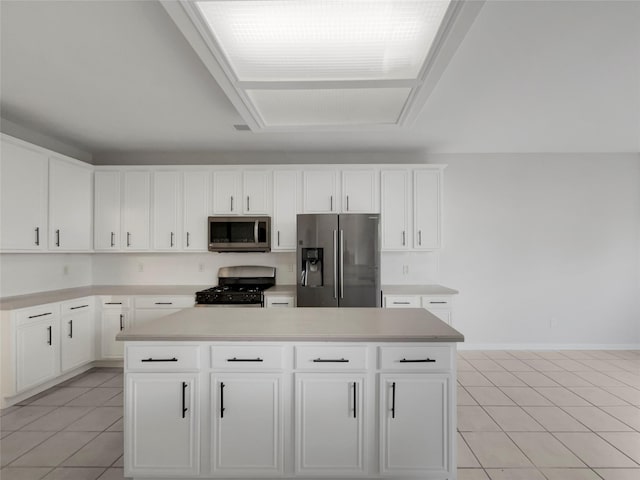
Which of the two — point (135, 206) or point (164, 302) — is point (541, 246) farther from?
point (135, 206)

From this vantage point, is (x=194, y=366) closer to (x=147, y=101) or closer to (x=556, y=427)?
(x=147, y=101)

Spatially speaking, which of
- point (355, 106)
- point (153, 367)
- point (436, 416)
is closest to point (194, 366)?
point (153, 367)

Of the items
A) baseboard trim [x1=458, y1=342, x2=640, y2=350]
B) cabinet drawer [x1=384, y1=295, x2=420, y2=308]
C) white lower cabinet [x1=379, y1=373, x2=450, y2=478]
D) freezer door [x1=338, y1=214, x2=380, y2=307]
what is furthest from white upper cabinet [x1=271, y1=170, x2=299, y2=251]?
baseboard trim [x1=458, y1=342, x2=640, y2=350]

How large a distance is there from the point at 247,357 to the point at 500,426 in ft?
7.15

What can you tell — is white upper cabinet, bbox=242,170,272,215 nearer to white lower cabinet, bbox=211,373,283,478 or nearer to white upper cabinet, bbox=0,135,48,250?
white upper cabinet, bbox=0,135,48,250

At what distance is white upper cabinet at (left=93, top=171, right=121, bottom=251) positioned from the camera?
4234mm

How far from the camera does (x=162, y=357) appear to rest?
1896mm

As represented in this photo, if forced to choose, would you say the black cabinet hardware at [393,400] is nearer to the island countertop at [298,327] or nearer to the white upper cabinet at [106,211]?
the island countertop at [298,327]

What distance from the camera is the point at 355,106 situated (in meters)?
2.28

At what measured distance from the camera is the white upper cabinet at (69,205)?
11.8 ft

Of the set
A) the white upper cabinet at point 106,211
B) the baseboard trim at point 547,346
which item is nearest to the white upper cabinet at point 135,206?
the white upper cabinet at point 106,211

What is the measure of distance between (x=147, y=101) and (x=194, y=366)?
2338 mm

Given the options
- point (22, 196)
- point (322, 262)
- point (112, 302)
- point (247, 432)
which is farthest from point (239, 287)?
point (247, 432)

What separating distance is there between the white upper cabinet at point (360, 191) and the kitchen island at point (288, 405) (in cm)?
251
